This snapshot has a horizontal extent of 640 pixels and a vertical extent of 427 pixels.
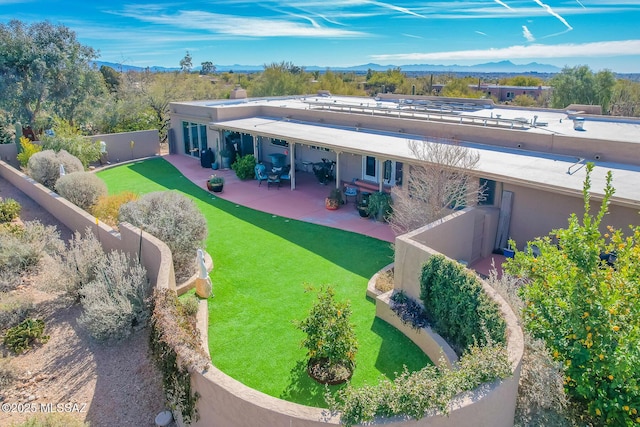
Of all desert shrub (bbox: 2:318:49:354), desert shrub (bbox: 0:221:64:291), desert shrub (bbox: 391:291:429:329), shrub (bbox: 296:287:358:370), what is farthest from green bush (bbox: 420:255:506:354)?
desert shrub (bbox: 0:221:64:291)

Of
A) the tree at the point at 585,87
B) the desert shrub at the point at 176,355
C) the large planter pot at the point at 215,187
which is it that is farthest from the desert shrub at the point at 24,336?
the tree at the point at 585,87

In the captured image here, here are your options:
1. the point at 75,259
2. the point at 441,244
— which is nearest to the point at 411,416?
the point at 441,244

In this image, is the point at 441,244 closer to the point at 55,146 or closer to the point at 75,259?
the point at 75,259

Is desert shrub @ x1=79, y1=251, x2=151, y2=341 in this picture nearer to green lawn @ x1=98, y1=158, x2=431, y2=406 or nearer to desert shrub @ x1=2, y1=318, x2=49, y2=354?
desert shrub @ x1=2, y1=318, x2=49, y2=354

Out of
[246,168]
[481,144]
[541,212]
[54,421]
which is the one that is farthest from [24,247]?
[481,144]

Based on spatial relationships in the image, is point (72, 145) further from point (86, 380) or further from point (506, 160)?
point (506, 160)

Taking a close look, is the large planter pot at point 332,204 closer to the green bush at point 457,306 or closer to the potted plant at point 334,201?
the potted plant at point 334,201

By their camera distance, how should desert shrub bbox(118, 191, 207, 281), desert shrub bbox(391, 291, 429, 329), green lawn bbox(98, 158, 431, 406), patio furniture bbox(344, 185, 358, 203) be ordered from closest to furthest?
green lawn bbox(98, 158, 431, 406) < desert shrub bbox(391, 291, 429, 329) < desert shrub bbox(118, 191, 207, 281) < patio furniture bbox(344, 185, 358, 203)
